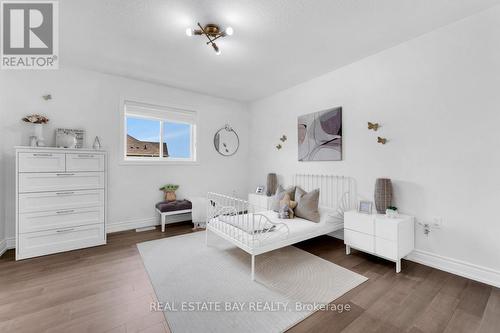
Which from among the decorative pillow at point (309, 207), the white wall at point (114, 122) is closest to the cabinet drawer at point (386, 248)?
the decorative pillow at point (309, 207)

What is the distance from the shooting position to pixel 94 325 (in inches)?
66.3

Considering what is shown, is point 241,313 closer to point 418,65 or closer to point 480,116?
point 480,116

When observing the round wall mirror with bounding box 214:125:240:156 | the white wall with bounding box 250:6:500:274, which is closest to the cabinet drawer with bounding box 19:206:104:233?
the round wall mirror with bounding box 214:125:240:156

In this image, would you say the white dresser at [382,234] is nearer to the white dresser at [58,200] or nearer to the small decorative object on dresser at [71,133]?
the white dresser at [58,200]

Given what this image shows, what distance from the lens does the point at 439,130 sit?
2.54 metres

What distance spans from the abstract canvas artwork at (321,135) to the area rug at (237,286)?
163 cm

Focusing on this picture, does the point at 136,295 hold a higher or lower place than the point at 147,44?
lower

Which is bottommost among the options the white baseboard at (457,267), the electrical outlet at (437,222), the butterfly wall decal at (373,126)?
the white baseboard at (457,267)

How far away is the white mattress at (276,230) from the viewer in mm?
2481

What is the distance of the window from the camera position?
407cm

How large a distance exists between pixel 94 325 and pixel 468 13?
177 inches

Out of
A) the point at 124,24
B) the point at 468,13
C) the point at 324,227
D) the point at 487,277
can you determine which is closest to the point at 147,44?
the point at 124,24

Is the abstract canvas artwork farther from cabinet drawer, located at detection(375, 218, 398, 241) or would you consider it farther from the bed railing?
the bed railing

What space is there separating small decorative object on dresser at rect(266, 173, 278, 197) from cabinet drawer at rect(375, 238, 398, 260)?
87.8 inches
